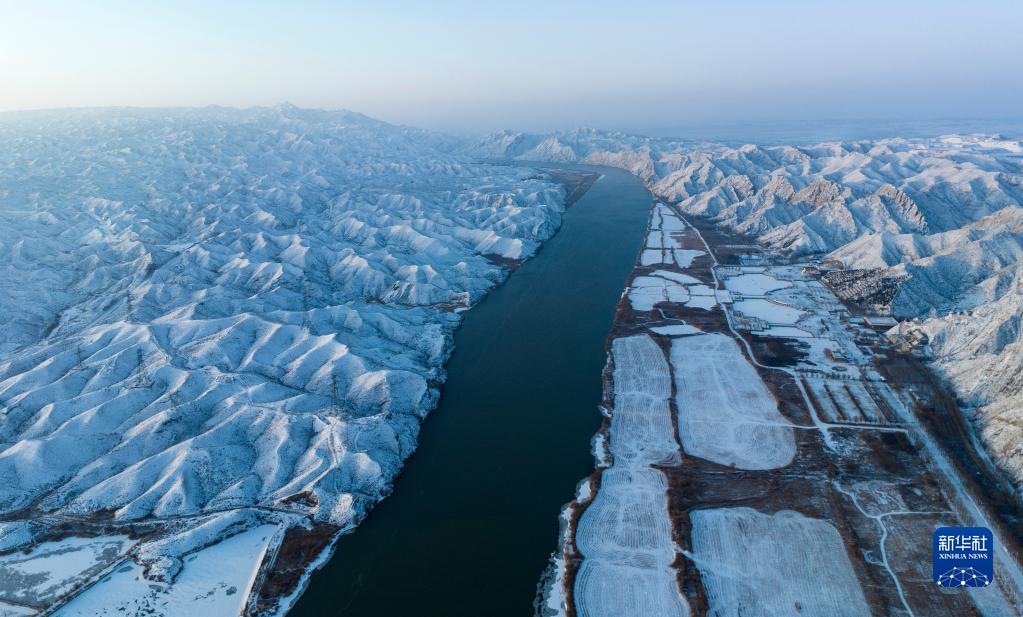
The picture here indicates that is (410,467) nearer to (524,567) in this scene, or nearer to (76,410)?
(524,567)

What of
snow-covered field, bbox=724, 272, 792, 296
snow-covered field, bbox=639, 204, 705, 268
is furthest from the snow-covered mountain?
snow-covered field, bbox=639, 204, 705, 268

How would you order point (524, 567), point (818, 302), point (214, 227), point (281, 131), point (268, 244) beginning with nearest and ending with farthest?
point (524, 567)
point (818, 302)
point (268, 244)
point (214, 227)
point (281, 131)

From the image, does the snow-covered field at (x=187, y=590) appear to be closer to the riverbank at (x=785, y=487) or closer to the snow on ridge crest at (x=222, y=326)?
the snow on ridge crest at (x=222, y=326)

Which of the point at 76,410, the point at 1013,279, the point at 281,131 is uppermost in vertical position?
the point at 281,131

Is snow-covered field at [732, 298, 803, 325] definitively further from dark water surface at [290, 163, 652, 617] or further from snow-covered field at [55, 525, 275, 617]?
snow-covered field at [55, 525, 275, 617]

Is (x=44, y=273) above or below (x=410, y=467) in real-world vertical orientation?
above

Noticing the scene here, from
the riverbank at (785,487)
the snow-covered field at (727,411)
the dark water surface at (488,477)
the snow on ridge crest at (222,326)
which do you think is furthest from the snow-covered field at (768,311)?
the snow on ridge crest at (222,326)

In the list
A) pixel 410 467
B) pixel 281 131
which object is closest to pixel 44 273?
pixel 410 467
